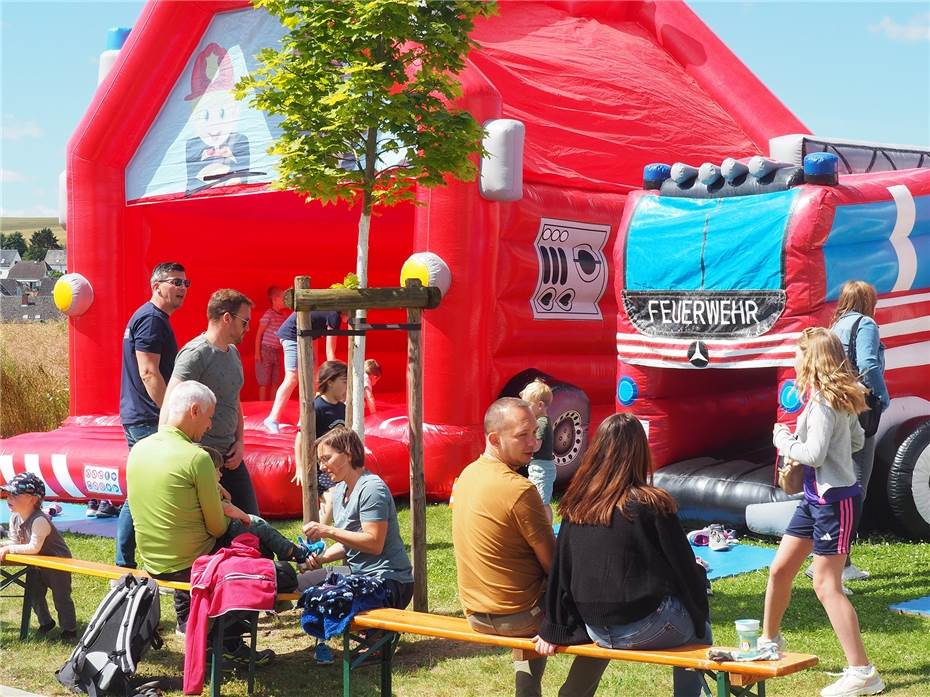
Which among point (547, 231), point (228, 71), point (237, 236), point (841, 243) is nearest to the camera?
point (841, 243)

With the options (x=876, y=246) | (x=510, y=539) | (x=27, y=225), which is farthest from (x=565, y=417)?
(x=27, y=225)

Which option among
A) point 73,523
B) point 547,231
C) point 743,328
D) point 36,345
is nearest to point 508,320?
point 547,231

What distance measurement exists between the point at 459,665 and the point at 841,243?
3528mm

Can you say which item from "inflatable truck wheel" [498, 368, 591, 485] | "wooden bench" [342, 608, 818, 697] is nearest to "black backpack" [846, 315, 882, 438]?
"wooden bench" [342, 608, 818, 697]

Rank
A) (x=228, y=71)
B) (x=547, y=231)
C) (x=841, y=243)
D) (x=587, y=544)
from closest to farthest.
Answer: (x=587, y=544), (x=841, y=243), (x=547, y=231), (x=228, y=71)

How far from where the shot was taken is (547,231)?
9297 millimetres

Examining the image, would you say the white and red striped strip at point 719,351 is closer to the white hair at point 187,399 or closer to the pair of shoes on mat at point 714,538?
the pair of shoes on mat at point 714,538

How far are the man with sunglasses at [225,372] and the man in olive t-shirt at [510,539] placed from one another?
2.02 meters

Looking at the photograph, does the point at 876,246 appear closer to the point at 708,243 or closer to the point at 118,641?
the point at 708,243

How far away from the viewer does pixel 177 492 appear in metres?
4.70

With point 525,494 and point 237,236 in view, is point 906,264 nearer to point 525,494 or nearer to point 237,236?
point 525,494

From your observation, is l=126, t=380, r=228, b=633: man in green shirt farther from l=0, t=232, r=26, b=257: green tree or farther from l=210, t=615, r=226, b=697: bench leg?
l=0, t=232, r=26, b=257: green tree

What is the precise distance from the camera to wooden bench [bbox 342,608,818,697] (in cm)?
362

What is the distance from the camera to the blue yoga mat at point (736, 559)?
655cm
